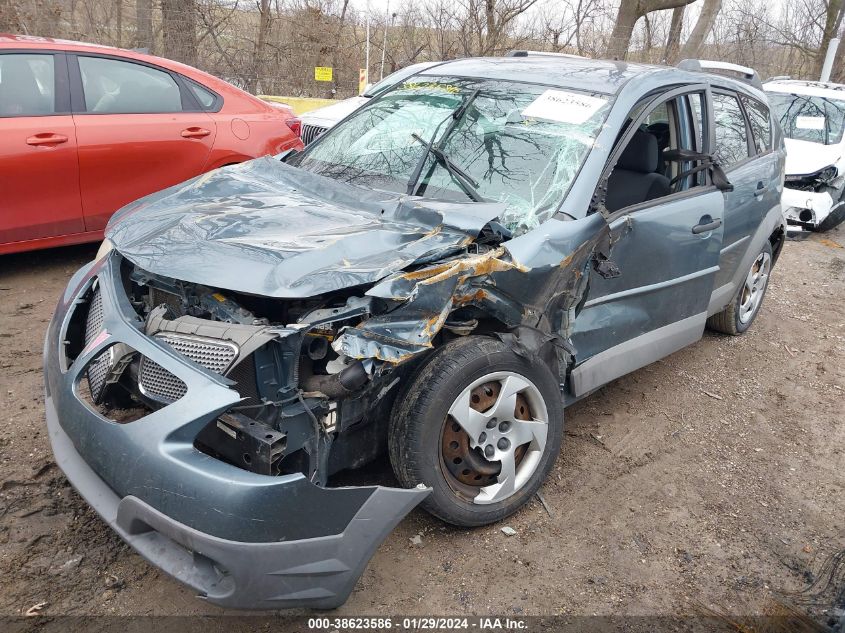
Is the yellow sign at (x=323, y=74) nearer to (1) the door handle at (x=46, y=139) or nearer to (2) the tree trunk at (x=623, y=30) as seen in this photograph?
(2) the tree trunk at (x=623, y=30)

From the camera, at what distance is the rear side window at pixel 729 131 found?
4141 millimetres

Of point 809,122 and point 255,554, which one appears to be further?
point 809,122

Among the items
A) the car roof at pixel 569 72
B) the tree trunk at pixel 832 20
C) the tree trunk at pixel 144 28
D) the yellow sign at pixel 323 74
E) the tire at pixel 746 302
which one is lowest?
the tire at pixel 746 302

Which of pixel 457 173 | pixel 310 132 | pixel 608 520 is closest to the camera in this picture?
pixel 608 520

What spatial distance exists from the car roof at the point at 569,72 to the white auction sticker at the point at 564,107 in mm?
81

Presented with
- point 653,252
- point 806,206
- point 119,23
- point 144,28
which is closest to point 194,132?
point 653,252

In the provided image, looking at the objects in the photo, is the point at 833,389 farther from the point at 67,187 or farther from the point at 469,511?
the point at 67,187

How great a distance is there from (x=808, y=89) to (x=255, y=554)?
10.6 meters

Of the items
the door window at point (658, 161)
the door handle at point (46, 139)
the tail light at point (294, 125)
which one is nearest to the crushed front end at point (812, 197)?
the door window at point (658, 161)

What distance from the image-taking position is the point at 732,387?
450 cm

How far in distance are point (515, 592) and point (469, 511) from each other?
0.35 meters

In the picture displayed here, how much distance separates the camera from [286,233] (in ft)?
8.84

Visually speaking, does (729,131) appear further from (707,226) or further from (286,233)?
(286,233)

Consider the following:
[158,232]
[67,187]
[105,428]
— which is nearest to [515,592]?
[105,428]
